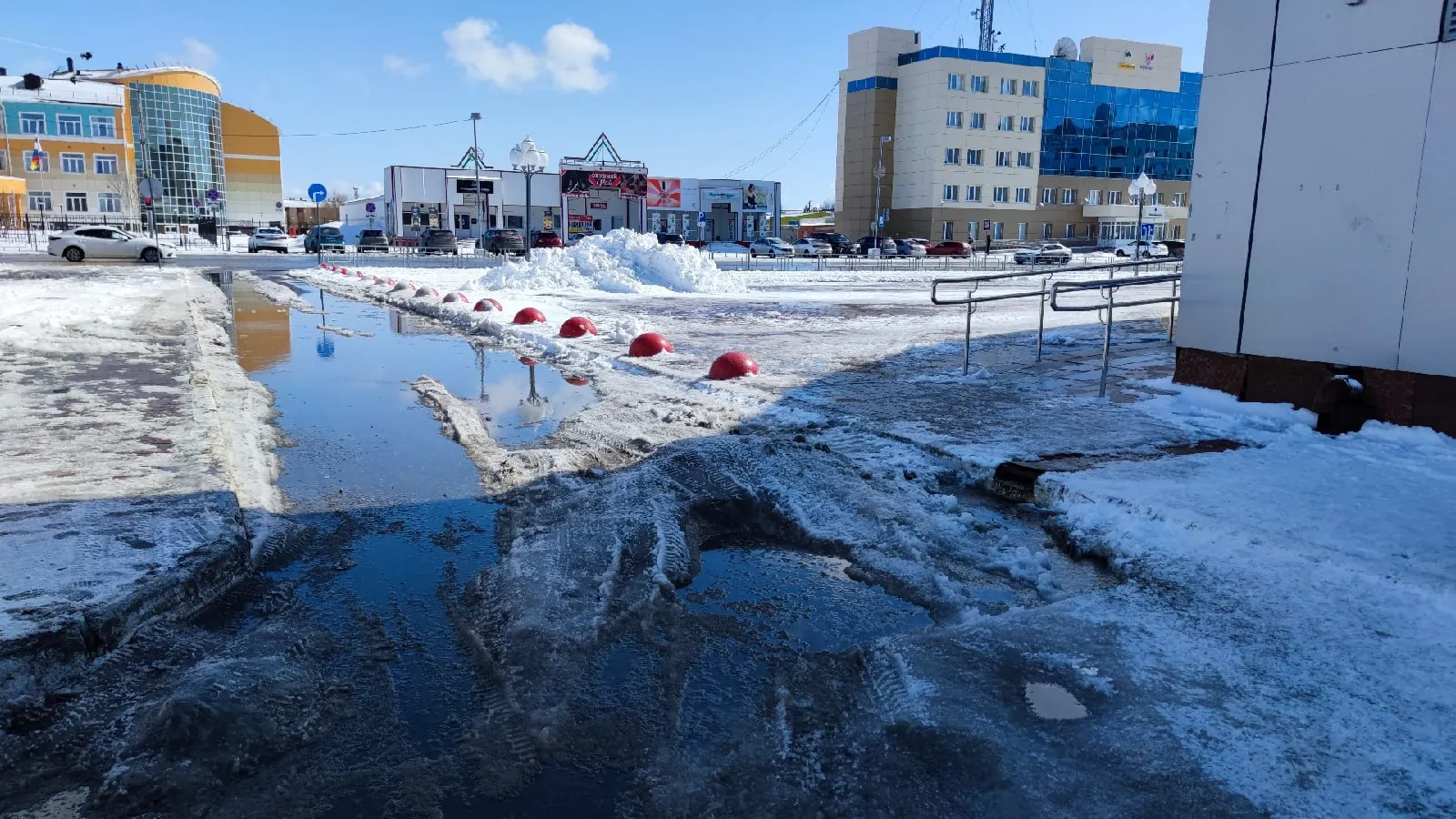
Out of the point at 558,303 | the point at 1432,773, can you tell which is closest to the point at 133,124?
the point at 558,303

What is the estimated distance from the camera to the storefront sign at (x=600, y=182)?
67375mm

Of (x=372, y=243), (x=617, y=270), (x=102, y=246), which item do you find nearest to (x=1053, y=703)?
(x=617, y=270)

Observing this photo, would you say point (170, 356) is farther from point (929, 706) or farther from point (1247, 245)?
point (1247, 245)

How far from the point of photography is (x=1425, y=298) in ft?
22.3

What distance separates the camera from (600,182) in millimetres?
67812

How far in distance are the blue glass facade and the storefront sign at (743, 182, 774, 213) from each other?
80.1ft

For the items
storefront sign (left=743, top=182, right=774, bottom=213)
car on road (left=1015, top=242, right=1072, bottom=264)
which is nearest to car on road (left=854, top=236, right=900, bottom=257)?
car on road (left=1015, top=242, right=1072, bottom=264)

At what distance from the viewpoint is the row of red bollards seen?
10984 mm

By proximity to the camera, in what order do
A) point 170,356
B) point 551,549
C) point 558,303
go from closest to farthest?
1. point 551,549
2. point 170,356
3. point 558,303

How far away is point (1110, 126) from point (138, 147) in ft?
283

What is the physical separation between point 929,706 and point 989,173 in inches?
3157

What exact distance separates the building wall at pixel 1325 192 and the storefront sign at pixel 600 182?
6230cm

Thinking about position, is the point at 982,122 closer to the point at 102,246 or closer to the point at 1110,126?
the point at 1110,126

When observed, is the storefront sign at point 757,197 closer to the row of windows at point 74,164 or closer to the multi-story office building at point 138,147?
the multi-story office building at point 138,147
